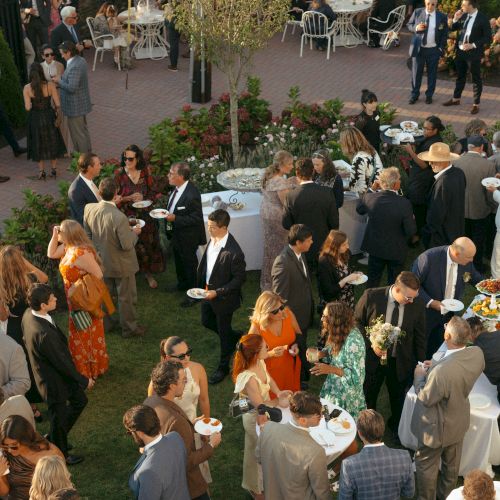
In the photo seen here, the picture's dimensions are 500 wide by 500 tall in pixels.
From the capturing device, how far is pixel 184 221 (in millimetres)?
9570

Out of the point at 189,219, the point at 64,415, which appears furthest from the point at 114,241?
the point at 64,415

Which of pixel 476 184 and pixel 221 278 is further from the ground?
pixel 476 184

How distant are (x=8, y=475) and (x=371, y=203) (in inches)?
184

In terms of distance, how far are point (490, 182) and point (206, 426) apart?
16.6ft

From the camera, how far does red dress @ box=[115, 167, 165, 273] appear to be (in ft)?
32.3

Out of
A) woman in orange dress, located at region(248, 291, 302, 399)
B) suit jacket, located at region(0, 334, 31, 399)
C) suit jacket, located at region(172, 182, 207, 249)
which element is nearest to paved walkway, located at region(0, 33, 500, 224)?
suit jacket, located at region(172, 182, 207, 249)

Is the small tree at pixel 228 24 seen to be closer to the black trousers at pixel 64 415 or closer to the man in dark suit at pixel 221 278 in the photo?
the man in dark suit at pixel 221 278

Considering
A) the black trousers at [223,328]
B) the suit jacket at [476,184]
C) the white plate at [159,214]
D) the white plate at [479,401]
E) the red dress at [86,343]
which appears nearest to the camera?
the white plate at [479,401]

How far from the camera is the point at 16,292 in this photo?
299 inches

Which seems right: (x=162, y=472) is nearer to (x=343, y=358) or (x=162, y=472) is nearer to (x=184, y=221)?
(x=343, y=358)

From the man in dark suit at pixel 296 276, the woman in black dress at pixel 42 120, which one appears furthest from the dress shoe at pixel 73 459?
the woman in black dress at pixel 42 120

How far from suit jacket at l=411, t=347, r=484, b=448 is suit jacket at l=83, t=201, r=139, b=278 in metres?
3.47

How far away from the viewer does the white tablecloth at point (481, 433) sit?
7.25 metres

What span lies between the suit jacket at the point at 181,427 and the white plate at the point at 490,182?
514cm
